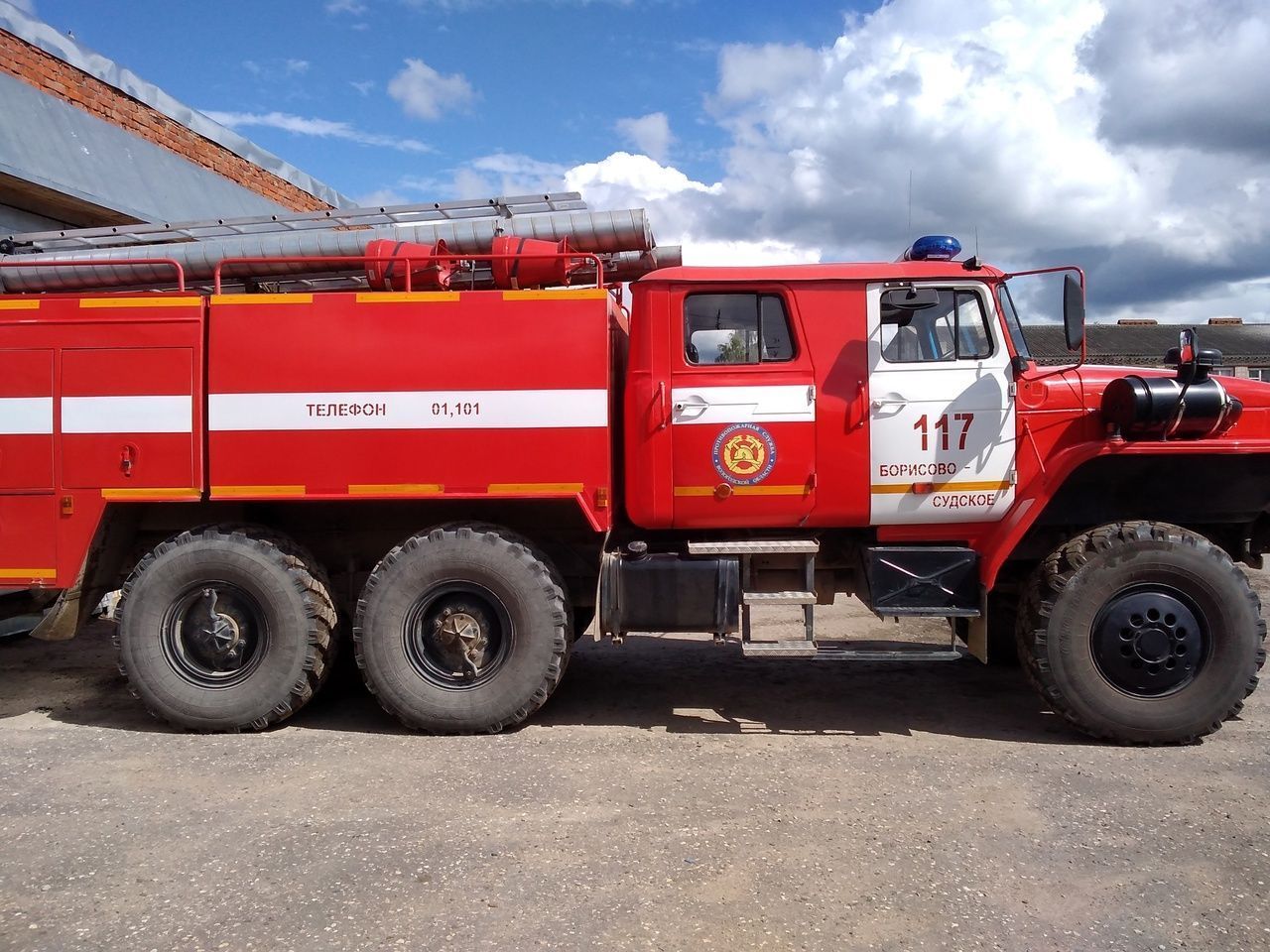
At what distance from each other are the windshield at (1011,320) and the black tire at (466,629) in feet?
10.2

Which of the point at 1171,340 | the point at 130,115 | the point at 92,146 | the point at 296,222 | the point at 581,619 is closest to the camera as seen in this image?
the point at 581,619

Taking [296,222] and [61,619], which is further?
[296,222]

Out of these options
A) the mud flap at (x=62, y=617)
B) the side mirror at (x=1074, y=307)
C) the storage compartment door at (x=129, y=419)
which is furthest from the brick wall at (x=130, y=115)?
the side mirror at (x=1074, y=307)

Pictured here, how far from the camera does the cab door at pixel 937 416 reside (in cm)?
513

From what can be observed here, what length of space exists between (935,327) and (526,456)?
258 centimetres

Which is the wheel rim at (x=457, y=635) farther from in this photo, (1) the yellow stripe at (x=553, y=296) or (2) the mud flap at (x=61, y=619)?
(2) the mud flap at (x=61, y=619)

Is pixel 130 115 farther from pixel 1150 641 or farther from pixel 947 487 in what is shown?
pixel 1150 641

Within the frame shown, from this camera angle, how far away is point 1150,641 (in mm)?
4887

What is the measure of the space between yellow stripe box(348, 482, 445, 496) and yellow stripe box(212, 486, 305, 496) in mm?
331

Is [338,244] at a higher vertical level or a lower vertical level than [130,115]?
lower

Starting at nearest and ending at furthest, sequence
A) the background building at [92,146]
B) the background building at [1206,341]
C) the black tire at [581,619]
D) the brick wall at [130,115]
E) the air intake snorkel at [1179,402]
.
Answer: the air intake snorkel at [1179,402], the black tire at [581,619], the background building at [92,146], the brick wall at [130,115], the background building at [1206,341]

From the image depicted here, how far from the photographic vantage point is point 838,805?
13.6 ft

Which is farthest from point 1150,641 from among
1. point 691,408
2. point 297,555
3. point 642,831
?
point 297,555

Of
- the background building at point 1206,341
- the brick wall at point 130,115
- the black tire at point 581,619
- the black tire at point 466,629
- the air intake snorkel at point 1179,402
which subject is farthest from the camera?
the background building at point 1206,341
